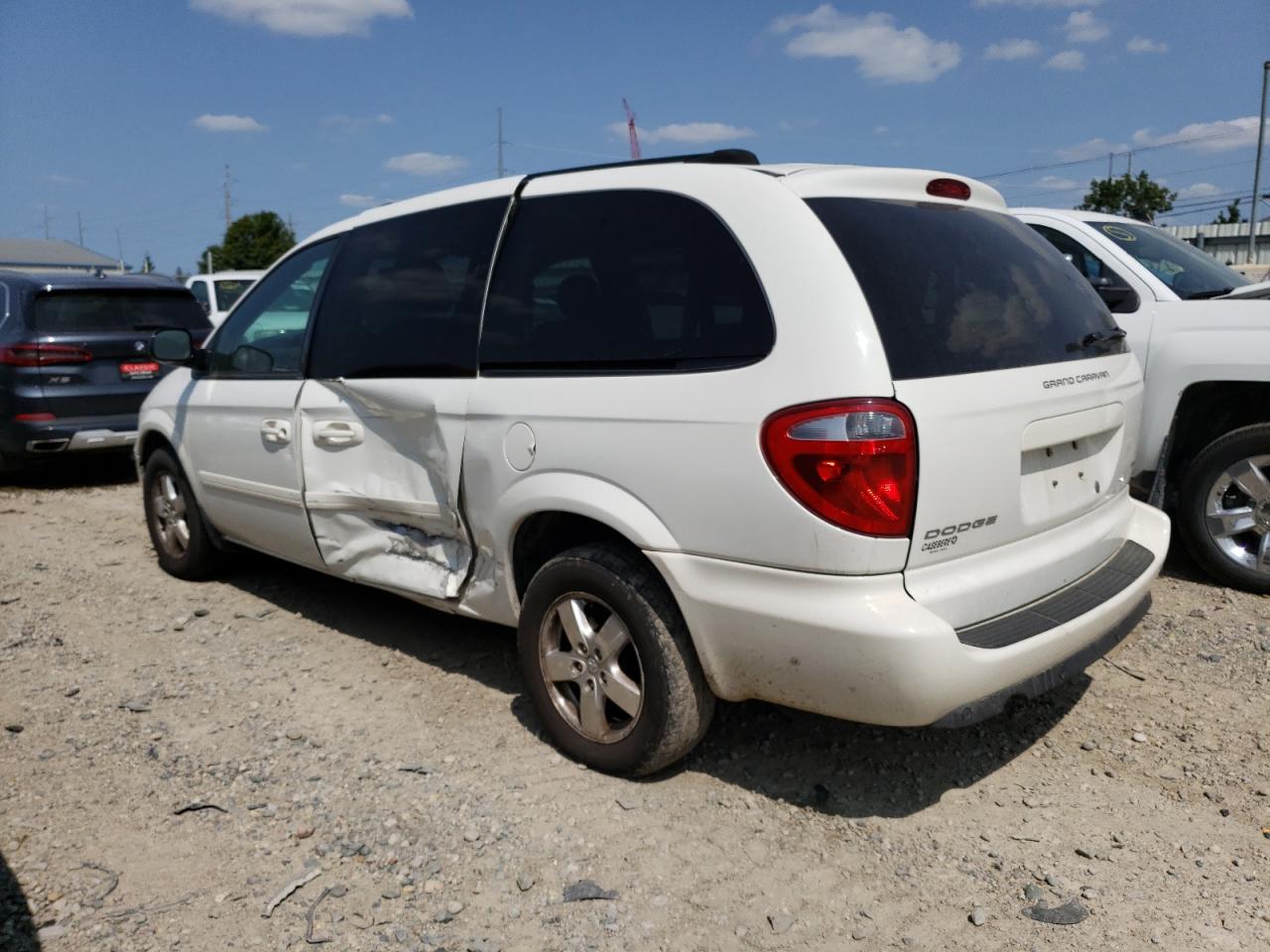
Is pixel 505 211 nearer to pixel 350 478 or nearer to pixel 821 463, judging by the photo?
pixel 350 478

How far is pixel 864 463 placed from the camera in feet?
8.69

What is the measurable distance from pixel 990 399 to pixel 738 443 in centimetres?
71

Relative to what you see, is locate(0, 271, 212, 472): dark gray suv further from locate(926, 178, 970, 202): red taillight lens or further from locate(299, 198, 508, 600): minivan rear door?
locate(926, 178, 970, 202): red taillight lens

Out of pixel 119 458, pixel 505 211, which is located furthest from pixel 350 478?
pixel 119 458

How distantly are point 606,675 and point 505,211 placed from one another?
1675 mm

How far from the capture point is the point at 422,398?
376 centimetres

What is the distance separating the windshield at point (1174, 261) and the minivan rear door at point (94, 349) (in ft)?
23.1

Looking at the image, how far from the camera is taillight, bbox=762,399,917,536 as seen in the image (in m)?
2.65

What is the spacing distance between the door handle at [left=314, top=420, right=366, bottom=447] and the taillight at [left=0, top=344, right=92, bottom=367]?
534cm

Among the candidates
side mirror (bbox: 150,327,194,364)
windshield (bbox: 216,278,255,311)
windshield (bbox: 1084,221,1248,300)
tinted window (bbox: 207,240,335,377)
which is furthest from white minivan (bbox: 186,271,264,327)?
windshield (bbox: 1084,221,1248,300)

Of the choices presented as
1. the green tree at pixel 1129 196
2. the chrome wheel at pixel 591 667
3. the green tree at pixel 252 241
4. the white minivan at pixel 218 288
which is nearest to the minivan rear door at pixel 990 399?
the chrome wheel at pixel 591 667

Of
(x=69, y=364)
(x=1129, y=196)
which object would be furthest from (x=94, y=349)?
(x=1129, y=196)

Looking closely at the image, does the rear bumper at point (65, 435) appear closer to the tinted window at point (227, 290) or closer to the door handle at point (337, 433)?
the door handle at point (337, 433)

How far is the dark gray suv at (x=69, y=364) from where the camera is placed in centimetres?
834
